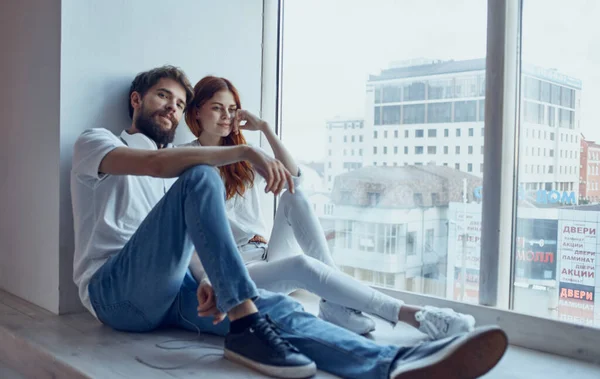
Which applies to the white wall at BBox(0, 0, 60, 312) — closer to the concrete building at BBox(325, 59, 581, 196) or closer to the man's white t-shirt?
the man's white t-shirt

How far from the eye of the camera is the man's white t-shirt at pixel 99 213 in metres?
2.04

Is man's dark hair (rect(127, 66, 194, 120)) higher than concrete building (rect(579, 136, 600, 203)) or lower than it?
higher

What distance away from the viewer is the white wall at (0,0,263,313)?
2.29 meters

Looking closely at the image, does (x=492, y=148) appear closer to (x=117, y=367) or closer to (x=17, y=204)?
(x=117, y=367)

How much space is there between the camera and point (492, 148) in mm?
2172

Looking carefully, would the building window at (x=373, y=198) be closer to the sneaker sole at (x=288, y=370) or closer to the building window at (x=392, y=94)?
the building window at (x=392, y=94)

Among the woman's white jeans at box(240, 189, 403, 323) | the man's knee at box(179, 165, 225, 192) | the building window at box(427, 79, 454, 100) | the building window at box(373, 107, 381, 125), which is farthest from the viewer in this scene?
the building window at box(373, 107, 381, 125)

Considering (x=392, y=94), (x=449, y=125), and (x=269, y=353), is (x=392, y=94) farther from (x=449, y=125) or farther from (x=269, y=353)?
(x=269, y=353)

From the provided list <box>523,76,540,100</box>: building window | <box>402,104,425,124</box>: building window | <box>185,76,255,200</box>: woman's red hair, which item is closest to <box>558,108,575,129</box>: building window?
<box>523,76,540,100</box>: building window

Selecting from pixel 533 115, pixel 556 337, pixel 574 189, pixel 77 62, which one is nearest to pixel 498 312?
pixel 556 337

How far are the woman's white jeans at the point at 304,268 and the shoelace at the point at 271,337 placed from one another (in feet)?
1.14

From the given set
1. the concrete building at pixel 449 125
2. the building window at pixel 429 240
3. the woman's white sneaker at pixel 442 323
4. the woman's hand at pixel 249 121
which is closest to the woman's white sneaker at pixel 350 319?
the woman's white sneaker at pixel 442 323

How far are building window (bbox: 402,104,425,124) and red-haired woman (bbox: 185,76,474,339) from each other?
528 mm

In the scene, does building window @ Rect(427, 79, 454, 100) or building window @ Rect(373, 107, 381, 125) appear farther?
building window @ Rect(373, 107, 381, 125)
